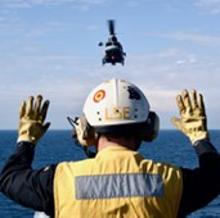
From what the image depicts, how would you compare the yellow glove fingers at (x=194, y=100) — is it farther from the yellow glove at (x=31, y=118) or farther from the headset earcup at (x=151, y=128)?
the yellow glove at (x=31, y=118)

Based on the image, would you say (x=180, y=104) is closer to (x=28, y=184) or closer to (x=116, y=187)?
(x=116, y=187)

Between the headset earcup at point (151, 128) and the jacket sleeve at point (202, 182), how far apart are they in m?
0.30

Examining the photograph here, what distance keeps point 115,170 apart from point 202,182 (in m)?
0.60

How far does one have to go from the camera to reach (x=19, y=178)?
558 centimetres

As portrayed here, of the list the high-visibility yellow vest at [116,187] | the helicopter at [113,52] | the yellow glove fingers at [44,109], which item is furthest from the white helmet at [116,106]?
the helicopter at [113,52]

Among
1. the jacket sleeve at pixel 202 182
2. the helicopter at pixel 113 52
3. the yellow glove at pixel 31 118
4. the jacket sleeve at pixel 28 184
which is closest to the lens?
the jacket sleeve at pixel 28 184

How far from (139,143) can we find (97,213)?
1.97 feet

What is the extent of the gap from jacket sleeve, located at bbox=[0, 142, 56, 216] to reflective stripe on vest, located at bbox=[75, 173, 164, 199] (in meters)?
0.21

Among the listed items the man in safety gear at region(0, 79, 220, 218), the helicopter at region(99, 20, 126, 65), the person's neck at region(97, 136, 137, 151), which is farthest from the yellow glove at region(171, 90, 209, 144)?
the helicopter at region(99, 20, 126, 65)

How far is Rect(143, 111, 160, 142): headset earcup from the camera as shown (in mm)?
Result: 5660

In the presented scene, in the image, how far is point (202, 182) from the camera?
18.6ft

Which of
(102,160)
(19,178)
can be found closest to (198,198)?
(102,160)

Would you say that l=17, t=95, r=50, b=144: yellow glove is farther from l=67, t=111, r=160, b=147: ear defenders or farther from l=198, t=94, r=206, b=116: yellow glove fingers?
l=198, t=94, r=206, b=116: yellow glove fingers

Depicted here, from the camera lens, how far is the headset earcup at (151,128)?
566cm
